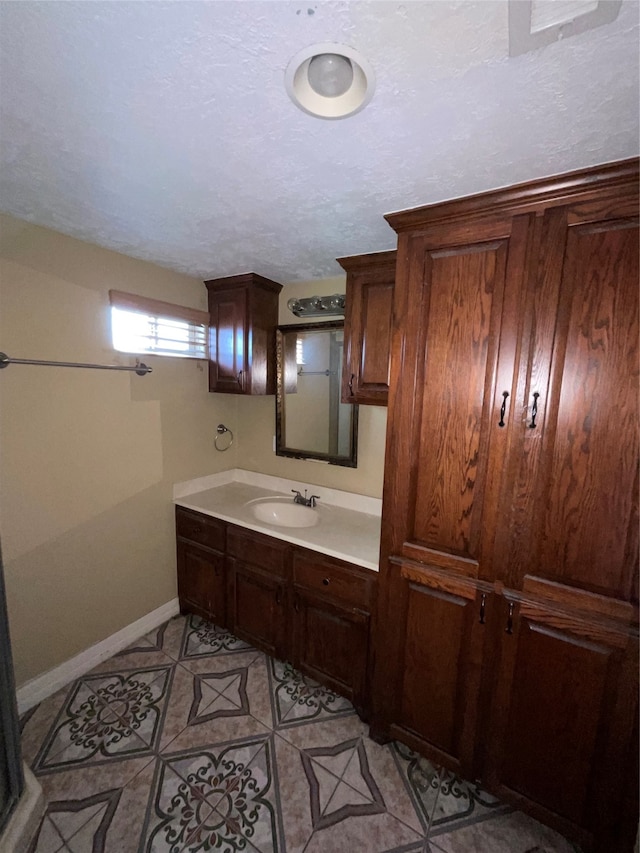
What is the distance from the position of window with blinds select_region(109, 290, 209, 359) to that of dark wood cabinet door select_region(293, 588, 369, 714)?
163 centimetres

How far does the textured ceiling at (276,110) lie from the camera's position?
0.64 meters

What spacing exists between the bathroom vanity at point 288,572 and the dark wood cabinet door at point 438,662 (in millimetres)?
194

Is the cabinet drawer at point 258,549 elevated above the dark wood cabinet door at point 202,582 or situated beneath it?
elevated above

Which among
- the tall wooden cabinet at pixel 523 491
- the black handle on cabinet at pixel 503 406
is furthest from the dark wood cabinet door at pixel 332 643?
the black handle on cabinet at pixel 503 406

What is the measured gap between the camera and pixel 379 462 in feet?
6.95

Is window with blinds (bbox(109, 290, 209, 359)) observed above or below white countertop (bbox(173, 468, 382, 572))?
above

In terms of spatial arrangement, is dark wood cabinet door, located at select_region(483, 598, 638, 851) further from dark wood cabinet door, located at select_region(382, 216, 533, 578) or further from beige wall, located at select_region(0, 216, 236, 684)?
beige wall, located at select_region(0, 216, 236, 684)

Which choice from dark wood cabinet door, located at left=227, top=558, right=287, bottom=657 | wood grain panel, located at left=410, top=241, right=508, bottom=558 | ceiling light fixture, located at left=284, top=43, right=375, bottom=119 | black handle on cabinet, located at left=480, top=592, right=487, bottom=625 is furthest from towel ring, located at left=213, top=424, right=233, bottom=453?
ceiling light fixture, located at left=284, top=43, right=375, bottom=119

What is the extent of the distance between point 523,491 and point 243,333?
1.78 m

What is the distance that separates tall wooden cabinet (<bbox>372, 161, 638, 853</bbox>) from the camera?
1.06 metres

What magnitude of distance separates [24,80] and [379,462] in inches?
77.4

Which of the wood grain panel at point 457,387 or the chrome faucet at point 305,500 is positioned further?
the chrome faucet at point 305,500

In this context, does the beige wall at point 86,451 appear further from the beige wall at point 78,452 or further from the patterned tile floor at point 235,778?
the patterned tile floor at point 235,778

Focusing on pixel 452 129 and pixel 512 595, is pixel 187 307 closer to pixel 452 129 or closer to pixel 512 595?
pixel 452 129
